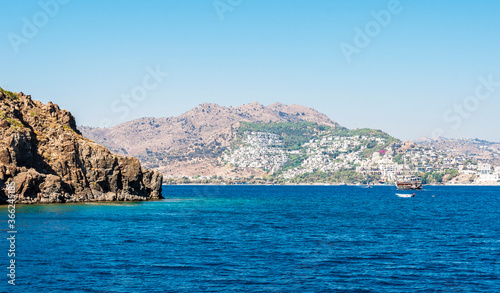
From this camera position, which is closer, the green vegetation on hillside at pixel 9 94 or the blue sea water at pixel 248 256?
the blue sea water at pixel 248 256

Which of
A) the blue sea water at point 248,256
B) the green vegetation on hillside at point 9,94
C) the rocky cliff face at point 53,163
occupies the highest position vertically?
the green vegetation on hillside at point 9,94

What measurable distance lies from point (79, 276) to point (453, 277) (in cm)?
3240

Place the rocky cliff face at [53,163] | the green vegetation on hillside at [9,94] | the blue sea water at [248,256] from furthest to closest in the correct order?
the green vegetation on hillside at [9,94] → the rocky cliff face at [53,163] → the blue sea water at [248,256]

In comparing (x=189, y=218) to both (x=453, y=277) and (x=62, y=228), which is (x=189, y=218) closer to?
(x=62, y=228)

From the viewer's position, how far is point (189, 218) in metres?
96.7

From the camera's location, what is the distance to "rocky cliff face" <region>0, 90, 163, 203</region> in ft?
381

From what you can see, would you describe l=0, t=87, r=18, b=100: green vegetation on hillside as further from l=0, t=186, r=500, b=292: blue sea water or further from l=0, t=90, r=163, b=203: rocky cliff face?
l=0, t=186, r=500, b=292: blue sea water

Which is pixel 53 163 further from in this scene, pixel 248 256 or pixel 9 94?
pixel 248 256

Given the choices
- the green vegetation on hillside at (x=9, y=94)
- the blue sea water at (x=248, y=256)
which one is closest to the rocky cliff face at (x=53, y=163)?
the green vegetation on hillside at (x=9, y=94)

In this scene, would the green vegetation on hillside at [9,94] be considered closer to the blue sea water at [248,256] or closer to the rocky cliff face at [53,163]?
the rocky cliff face at [53,163]

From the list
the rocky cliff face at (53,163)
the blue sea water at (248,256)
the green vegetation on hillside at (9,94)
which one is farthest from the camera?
the green vegetation on hillside at (9,94)

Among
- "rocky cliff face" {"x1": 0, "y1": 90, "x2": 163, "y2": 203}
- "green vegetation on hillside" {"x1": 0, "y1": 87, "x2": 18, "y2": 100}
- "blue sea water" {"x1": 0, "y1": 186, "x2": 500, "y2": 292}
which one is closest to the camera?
"blue sea water" {"x1": 0, "y1": 186, "x2": 500, "y2": 292}

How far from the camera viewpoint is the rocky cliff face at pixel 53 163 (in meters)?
116

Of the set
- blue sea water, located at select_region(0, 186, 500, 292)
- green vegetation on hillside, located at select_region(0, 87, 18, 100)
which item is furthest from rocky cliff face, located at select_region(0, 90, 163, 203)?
blue sea water, located at select_region(0, 186, 500, 292)
